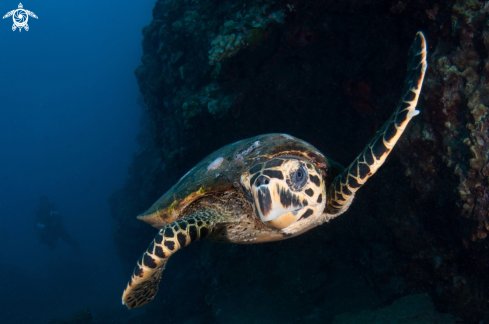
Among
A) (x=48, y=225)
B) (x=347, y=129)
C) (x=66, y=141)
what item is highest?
(x=66, y=141)

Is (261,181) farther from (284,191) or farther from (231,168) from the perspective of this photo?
(231,168)

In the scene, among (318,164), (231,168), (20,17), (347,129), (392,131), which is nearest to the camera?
(392,131)

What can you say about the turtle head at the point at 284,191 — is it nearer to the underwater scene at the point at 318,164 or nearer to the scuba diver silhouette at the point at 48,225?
the underwater scene at the point at 318,164

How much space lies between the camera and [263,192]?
212 centimetres

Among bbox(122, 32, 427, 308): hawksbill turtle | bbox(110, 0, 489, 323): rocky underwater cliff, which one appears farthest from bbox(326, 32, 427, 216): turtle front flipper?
bbox(110, 0, 489, 323): rocky underwater cliff

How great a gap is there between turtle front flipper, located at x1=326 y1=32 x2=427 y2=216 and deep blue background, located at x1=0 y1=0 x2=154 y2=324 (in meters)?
17.3

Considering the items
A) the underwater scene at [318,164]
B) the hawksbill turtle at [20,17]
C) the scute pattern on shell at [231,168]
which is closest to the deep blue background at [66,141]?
the hawksbill turtle at [20,17]

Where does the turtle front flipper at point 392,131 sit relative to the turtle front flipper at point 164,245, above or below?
above

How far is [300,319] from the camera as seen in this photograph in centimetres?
486

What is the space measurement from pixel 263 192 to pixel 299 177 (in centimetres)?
41

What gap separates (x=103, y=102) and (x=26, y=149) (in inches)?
1327

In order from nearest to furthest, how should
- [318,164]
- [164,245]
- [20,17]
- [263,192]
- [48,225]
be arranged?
[263,192], [164,245], [318,164], [48,225], [20,17]

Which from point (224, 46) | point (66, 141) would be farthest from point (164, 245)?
point (66, 141)

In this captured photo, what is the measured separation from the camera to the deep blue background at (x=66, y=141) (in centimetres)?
2080
